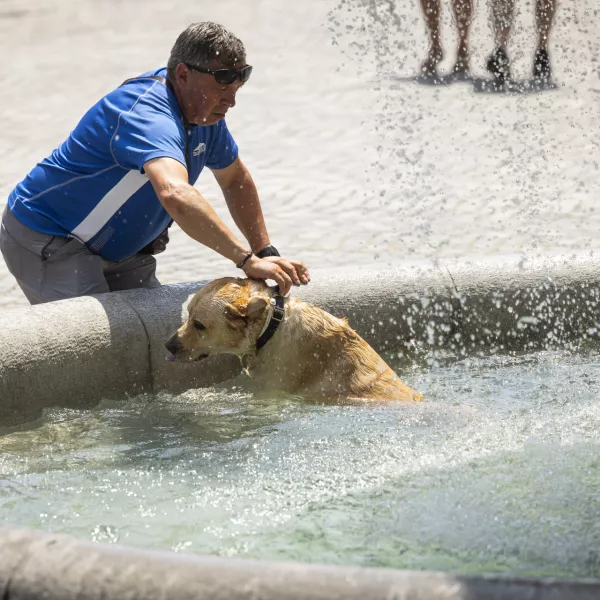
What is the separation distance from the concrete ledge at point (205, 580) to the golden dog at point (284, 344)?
2346mm

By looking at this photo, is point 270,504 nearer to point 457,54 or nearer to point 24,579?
point 24,579

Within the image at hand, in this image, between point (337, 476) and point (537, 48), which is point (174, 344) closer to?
point (337, 476)

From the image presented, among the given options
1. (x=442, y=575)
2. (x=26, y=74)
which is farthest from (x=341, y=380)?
(x=26, y=74)

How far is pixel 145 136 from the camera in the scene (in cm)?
496

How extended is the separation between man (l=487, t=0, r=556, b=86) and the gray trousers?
9.94 metres

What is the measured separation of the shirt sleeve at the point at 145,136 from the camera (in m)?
4.92

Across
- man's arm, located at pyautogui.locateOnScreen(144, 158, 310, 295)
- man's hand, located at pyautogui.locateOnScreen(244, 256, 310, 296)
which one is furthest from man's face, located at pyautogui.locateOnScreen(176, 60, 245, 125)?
man's hand, located at pyautogui.locateOnScreen(244, 256, 310, 296)

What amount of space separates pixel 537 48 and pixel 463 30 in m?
1.08

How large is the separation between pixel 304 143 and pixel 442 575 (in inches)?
386

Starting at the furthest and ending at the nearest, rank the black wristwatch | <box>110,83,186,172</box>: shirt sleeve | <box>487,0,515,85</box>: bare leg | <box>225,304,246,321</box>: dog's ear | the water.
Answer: <box>487,0,515,85</box>: bare leg < the black wristwatch < <box>110,83,186,172</box>: shirt sleeve < <box>225,304,246,321</box>: dog's ear < the water

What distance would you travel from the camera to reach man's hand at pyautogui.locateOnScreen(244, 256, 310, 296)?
4.77 m

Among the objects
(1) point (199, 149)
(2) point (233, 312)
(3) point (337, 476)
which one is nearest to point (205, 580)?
(3) point (337, 476)

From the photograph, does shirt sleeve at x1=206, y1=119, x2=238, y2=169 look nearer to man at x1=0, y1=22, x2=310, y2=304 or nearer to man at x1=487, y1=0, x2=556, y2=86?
man at x1=0, y1=22, x2=310, y2=304

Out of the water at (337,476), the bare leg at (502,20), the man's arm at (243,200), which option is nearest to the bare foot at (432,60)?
the bare leg at (502,20)
